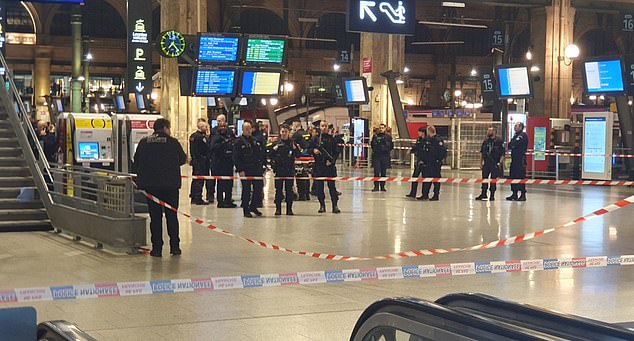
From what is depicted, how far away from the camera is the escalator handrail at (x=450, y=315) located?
2744 mm

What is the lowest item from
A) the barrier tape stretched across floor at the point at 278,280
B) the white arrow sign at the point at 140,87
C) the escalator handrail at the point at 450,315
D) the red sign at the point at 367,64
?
the barrier tape stretched across floor at the point at 278,280

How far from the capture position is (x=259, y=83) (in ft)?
61.1

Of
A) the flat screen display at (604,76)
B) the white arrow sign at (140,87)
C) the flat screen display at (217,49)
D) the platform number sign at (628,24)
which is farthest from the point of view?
the platform number sign at (628,24)

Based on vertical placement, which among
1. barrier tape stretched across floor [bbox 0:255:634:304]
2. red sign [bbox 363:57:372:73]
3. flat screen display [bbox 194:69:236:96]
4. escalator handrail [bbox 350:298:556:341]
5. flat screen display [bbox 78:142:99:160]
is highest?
red sign [bbox 363:57:372:73]

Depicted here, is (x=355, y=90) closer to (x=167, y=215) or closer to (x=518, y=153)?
(x=518, y=153)

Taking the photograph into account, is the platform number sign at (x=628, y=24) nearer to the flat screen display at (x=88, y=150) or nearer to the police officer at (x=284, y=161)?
the police officer at (x=284, y=161)

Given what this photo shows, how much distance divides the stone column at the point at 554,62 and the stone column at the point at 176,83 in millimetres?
12245

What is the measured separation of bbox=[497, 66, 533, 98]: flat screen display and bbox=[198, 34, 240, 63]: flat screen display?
934cm

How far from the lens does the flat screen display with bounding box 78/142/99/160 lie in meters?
16.3

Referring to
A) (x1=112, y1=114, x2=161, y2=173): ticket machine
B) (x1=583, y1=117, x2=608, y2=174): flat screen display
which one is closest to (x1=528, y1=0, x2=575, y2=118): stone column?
(x1=583, y1=117, x2=608, y2=174): flat screen display

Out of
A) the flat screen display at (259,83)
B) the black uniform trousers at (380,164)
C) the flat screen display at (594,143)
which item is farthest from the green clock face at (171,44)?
the flat screen display at (594,143)

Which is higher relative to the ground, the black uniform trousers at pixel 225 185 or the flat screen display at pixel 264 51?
the flat screen display at pixel 264 51

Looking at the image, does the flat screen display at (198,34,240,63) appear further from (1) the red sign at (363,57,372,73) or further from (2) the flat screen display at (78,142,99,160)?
(1) the red sign at (363,57,372,73)

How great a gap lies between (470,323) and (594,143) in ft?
76.8
